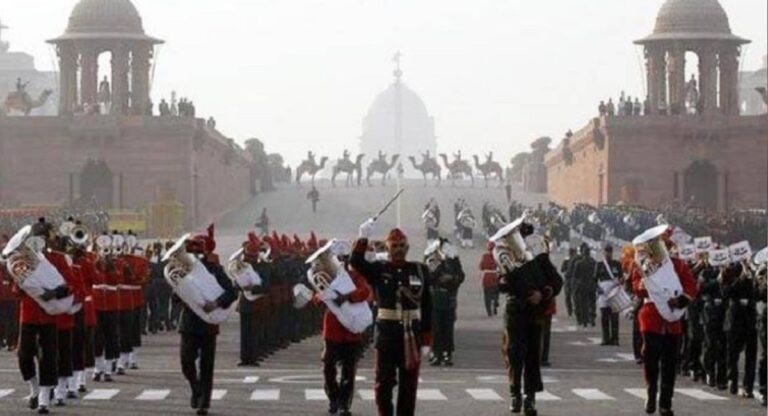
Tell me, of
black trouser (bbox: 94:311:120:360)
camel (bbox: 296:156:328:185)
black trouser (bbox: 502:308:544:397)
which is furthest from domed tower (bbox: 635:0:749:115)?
black trouser (bbox: 502:308:544:397)

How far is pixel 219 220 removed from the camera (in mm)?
102500

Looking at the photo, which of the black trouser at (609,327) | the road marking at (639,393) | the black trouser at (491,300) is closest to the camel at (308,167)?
the black trouser at (491,300)

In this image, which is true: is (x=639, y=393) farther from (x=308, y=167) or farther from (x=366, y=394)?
Result: (x=308, y=167)

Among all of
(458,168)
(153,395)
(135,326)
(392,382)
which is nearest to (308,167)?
(458,168)

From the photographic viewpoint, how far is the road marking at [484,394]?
84.4 ft

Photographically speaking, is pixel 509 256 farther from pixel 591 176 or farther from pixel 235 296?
pixel 591 176

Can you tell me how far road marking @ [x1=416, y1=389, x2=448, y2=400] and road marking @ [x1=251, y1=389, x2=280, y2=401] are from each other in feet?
4.78

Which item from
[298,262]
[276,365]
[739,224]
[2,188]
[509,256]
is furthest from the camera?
[2,188]

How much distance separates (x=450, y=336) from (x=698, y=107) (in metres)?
76.7

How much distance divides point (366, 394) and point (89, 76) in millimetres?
86609

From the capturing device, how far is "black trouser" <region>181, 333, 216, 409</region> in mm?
23656

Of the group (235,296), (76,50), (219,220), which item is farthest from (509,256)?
(76,50)

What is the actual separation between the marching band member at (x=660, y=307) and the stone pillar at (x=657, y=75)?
9043 cm

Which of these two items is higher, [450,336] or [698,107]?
[698,107]
